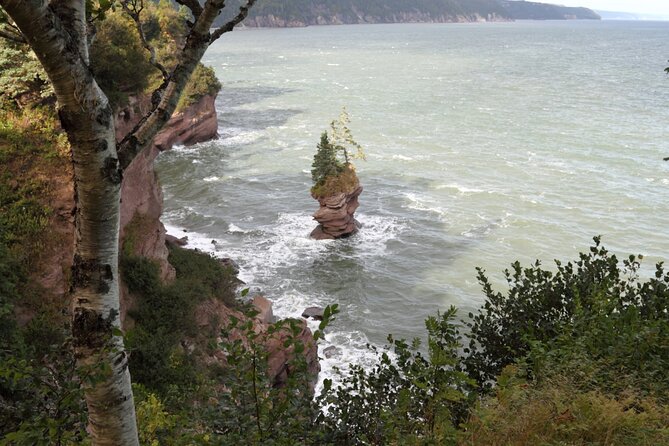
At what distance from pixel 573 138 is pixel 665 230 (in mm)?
25477

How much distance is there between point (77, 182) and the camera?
428cm

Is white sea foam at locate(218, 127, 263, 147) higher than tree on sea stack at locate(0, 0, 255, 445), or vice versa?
tree on sea stack at locate(0, 0, 255, 445)

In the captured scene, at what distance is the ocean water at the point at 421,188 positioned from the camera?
3556 centimetres

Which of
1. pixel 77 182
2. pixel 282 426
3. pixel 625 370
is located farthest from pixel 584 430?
pixel 77 182

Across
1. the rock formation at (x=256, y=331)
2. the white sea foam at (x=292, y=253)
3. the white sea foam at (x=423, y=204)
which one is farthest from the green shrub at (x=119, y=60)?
the white sea foam at (x=423, y=204)

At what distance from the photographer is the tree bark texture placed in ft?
12.3

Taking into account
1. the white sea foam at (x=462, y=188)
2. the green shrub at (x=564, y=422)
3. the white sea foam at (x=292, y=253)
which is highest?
the green shrub at (x=564, y=422)

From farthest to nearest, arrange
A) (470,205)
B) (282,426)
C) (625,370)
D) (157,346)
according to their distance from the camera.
→ (470,205)
(157,346)
(625,370)
(282,426)

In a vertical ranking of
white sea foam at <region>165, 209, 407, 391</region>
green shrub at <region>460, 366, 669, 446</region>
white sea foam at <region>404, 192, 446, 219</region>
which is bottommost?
white sea foam at <region>165, 209, 407, 391</region>

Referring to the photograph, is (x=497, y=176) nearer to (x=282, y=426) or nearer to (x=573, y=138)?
(x=573, y=138)

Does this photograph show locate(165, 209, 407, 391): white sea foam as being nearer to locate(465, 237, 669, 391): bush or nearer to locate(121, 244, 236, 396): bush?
locate(121, 244, 236, 396): bush

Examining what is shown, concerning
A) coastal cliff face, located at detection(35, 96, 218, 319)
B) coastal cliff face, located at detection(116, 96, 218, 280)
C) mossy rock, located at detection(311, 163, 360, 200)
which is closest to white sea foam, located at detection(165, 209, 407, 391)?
mossy rock, located at detection(311, 163, 360, 200)

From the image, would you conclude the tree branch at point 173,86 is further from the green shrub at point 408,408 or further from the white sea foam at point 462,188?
the white sea foam at point 462,188

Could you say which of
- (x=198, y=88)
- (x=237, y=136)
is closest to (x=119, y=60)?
(x=198, y=88)
